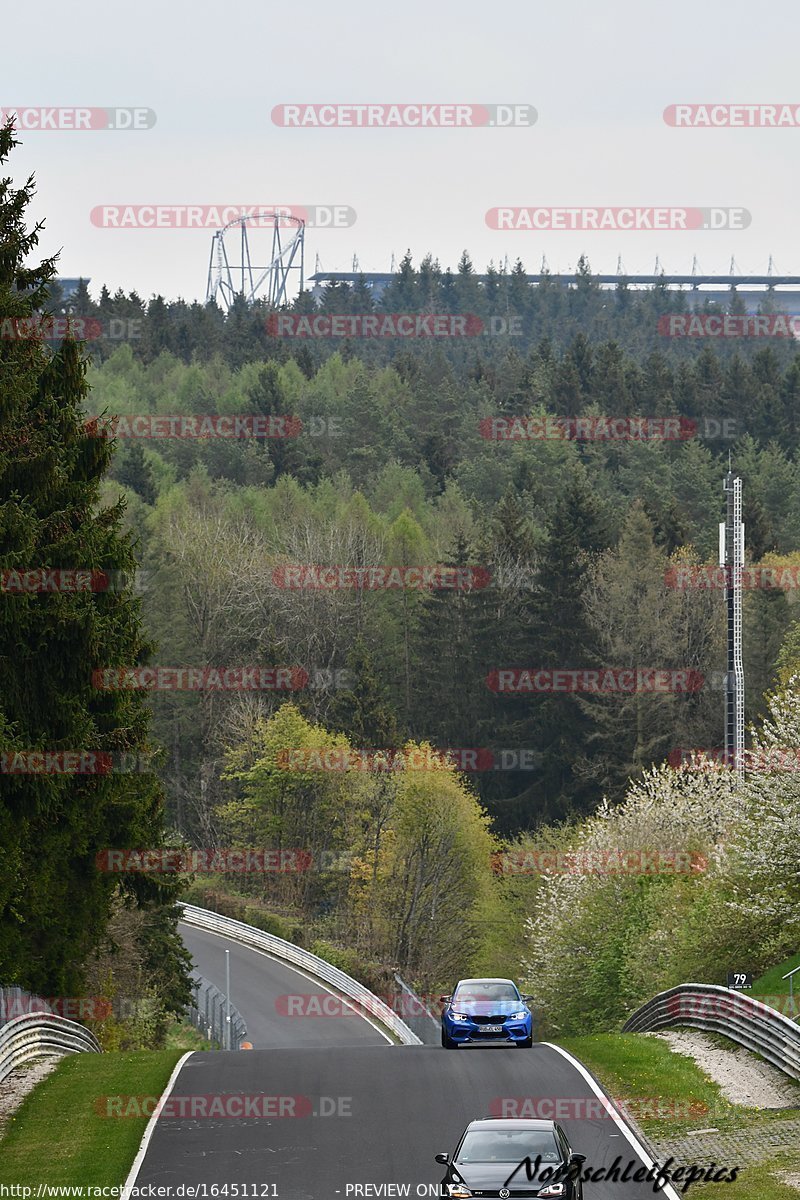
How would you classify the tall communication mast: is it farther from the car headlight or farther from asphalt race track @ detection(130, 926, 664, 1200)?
the car headlight

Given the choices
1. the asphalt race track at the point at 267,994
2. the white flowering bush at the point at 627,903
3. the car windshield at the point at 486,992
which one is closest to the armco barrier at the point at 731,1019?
the car windshield at the point at 486,992

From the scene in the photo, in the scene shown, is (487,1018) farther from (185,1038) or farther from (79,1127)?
(185,1038)

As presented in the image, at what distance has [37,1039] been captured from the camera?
27.8 m

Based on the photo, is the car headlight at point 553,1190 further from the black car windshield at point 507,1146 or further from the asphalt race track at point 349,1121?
the asphalt race track at point 349,1121

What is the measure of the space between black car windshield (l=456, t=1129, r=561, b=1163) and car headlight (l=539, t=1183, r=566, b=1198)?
0.96 feet

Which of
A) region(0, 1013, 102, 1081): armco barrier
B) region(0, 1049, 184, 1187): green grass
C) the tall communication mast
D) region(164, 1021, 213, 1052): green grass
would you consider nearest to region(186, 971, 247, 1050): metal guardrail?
region(164, 1021, 213, 1052): green grass

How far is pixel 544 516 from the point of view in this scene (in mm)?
111750

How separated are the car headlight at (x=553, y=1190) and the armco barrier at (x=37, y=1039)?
1159 centimetres

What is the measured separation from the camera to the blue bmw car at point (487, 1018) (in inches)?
1137

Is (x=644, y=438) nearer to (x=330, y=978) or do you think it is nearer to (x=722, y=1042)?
(x=330, y=978)

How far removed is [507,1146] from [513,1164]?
308 mm

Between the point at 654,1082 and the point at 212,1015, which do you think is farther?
the point at 212,1015

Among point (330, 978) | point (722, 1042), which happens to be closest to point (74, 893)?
point (722, 1042)

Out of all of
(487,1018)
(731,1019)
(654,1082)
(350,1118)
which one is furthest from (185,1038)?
(350,1118)
